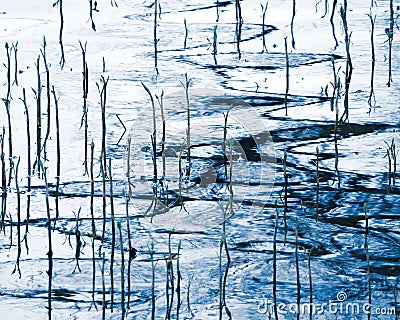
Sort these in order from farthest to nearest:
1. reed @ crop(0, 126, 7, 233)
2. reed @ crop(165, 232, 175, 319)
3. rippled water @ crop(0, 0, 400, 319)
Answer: reed @ crop(0, 126, 7, 233), rippled water @ crop(0, 0, 400, 319), reed @ crop(165, 232, 175, 319)

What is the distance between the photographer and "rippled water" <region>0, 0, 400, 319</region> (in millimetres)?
3137

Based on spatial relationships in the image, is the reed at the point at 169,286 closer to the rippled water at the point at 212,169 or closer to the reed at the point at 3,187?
the rippled water at the point at 212,169

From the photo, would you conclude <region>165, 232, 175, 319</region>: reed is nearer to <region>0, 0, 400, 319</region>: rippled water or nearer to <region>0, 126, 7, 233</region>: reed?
<region>0, 0, 400, 319</region>: rippled water

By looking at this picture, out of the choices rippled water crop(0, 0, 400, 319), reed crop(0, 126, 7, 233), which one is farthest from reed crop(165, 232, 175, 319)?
reed crop(0, 126, 7, 233)

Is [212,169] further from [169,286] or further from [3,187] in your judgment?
[169,286]

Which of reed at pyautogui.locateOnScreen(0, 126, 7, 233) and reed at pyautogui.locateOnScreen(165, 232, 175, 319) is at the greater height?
reed at pyautogui.locateOnScreen(0, 126, 7, 233)

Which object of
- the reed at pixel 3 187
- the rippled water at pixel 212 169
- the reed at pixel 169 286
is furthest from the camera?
the reed at pixel 3 187

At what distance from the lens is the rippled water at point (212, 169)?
3.14m

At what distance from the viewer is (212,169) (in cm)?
424

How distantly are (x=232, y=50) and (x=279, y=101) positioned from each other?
108cm

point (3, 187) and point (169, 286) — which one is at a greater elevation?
point (3, 187)

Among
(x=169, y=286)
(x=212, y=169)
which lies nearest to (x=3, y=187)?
(x=212, y=169)

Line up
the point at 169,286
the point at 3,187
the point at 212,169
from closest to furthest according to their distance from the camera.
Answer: the point at 169,286, the point at 3,187, the point at 212,169

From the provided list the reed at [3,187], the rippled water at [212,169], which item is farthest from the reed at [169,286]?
the reed at [3,187]
